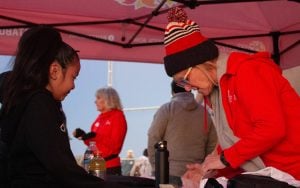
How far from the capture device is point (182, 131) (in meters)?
3.58

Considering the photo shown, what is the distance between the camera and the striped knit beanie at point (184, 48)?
5.82 feet

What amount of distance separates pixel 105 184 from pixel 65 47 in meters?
0.46

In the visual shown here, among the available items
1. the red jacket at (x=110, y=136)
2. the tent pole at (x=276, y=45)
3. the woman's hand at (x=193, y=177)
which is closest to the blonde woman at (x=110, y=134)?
the red jacket at (x=110, y=136)

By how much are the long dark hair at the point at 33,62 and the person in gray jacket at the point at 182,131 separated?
2.08 metres

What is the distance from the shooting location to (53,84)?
1560 millimetres

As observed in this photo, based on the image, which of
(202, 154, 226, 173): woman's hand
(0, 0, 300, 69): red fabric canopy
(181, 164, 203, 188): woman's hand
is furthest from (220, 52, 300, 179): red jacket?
(0, 0, 300, 69): red fabric canopy

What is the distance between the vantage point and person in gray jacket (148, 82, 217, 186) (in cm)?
357

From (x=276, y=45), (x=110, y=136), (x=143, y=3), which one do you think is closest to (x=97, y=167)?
(x=143, y=3)

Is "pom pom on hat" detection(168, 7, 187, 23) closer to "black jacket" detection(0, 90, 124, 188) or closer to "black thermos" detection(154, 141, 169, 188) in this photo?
"black thermos" detection(154, 141, 169, 188)

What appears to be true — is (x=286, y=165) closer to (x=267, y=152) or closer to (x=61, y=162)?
(x=267, y=152)

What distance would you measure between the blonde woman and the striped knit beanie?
8.62 feet

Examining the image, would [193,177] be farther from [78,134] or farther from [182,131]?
[78,134]

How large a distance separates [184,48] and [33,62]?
1.80 ft

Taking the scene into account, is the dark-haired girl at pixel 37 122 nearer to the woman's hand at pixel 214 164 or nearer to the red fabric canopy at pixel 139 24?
the woman's hand at pixel 214 164
